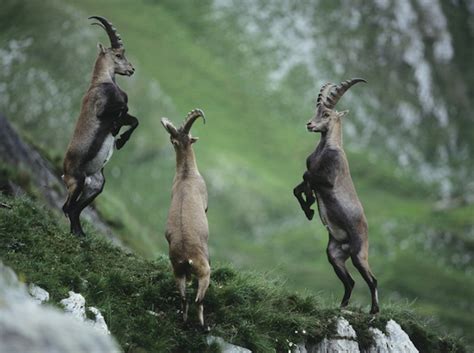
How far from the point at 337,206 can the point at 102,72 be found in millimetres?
5397

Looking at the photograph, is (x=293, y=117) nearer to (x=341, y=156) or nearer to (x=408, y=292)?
(x=408, y=292)

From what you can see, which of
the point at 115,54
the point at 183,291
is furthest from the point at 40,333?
the point at 115,54

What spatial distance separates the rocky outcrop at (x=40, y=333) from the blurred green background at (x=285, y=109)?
117 ft

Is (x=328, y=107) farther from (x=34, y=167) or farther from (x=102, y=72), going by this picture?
(x=34, y=167)

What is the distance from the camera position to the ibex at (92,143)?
1327cm

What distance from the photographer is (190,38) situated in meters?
76.4

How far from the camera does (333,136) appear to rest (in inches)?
573

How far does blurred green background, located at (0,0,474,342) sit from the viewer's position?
5203cm

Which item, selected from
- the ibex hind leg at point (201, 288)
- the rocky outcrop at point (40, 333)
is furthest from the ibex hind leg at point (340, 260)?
the rocky outcrop at point (40, 333)

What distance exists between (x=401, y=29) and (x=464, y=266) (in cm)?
3238

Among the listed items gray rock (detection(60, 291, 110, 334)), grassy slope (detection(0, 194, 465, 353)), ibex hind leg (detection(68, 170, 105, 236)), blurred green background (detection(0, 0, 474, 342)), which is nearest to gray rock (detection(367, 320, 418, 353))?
grassy slope (detection(0, 194, 465, 353))

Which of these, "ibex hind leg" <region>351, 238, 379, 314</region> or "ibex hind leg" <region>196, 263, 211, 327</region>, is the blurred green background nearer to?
"ibex hind leg" <region>351, 238, 379, 314</region>

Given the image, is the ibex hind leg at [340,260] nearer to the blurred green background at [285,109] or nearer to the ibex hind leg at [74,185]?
the ibex hind leg at [74,185]

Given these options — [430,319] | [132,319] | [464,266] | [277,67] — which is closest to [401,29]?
[277,67]
